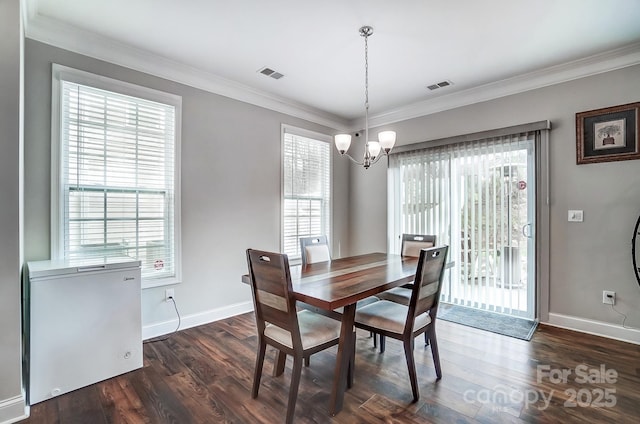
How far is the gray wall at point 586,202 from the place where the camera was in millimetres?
2836

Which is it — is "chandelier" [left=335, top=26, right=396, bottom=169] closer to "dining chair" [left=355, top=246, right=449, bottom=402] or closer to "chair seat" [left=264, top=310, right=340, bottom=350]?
"dining chair" [left=355, top=246, right=449, bottom=402]

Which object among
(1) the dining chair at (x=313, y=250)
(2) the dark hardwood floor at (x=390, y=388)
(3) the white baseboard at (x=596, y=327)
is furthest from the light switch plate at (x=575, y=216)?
(1) the dining chair at (x=313, y=250)

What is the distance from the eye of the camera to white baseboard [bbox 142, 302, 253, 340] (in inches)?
116

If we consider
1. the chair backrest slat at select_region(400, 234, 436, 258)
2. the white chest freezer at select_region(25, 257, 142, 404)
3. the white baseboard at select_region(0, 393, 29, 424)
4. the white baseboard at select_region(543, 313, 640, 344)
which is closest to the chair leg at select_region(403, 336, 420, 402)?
the chair backrest slat at select_region(400, 234, 436, 258)

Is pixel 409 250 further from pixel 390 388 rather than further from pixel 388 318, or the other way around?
pixel 390 388

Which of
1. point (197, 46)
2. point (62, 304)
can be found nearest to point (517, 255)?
point (197, 46)

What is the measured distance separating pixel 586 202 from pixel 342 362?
2.98 metres

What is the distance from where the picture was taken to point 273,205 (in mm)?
3994

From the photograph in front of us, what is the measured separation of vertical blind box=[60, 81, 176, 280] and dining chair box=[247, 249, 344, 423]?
1592 mm

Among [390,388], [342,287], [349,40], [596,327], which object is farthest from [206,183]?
[596,327]

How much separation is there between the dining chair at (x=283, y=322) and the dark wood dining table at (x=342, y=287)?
0.10 m

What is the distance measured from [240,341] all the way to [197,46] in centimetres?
277

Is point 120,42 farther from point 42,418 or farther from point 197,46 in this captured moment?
point 42,418

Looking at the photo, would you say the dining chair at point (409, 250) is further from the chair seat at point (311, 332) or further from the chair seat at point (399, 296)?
the chair seat at point (311, 332)
